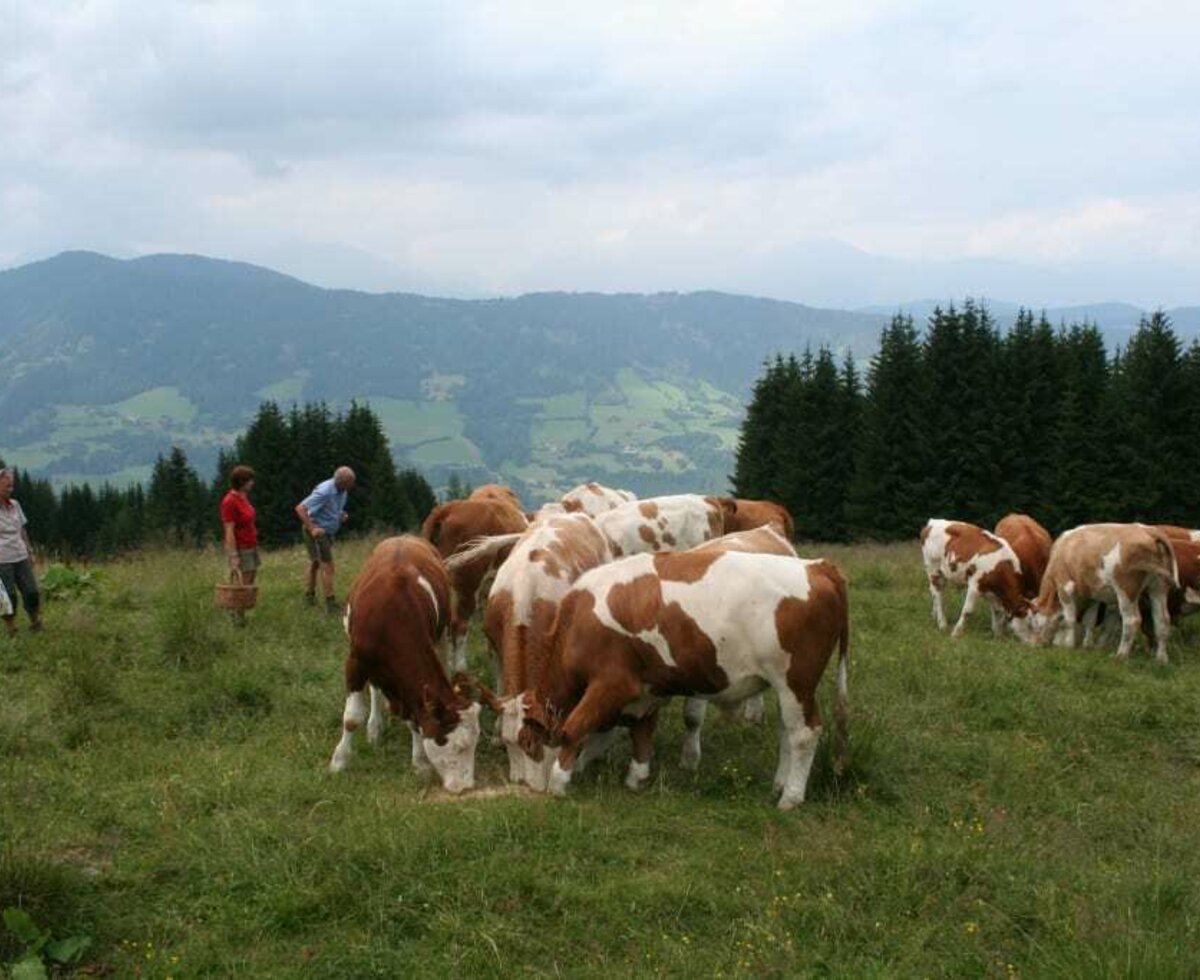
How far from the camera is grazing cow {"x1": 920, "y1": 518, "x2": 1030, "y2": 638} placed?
16922 mm

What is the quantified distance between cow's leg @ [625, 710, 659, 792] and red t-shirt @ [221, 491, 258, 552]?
26.4 ft

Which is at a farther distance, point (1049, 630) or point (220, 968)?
point (1049, 630)

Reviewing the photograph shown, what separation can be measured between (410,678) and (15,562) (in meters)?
6.73

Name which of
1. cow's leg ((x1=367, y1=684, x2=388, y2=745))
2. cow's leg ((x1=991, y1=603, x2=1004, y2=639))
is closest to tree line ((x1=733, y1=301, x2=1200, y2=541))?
cow's leg ((x1=991, y1=603, x2=1004, y2=639))

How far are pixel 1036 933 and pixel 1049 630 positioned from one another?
10532 mm

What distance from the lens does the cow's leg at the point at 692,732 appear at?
400 inches

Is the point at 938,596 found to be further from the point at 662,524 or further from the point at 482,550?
the point at 482,550

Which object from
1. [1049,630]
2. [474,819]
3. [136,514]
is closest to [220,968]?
[474,819]

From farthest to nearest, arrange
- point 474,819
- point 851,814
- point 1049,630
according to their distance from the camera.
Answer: point 1049,630 → point 851,814 → point 474,819

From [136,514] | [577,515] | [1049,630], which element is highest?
[577,515]

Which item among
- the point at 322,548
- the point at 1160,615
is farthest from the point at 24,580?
the point at 1160,615

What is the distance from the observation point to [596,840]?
7883 mm

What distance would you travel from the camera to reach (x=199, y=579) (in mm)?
16734

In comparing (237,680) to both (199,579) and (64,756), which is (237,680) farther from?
(199,579)
